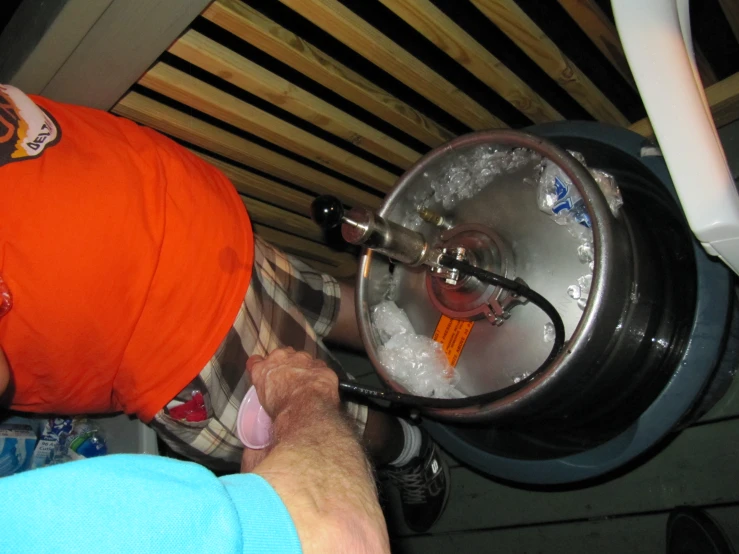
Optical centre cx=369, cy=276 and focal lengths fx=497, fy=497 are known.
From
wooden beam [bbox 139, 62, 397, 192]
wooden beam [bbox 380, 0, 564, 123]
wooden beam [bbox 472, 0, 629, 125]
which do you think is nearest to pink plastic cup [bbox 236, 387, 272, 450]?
wooden beam [bbox 139, 62, 397, 192]

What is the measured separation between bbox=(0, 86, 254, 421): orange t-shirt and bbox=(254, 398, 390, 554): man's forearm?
0.33m

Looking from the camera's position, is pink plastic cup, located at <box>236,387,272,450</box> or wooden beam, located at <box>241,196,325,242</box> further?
wooden beam, located at <box>241,196,325,242</box>

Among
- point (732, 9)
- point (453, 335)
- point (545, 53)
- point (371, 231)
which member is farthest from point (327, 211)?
point (732, 9)

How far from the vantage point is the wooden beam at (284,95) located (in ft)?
3.90

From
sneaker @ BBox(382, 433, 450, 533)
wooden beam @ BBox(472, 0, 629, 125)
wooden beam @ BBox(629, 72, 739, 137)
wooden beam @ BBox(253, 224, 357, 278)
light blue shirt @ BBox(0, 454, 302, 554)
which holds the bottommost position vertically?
sneaker @ BBox(382, 433, 450, 533)

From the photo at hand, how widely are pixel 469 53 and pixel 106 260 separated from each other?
104cm

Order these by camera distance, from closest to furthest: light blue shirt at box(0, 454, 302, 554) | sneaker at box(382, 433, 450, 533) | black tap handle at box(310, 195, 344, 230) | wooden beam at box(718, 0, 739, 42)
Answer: light blue shirt at box(0, 454, 302, 554)
black tap handle at box(310, 195, 344, 230)
wooden beam at box(718, 0, 739, 42)
sneaker at box(382, 433, 450, 533)

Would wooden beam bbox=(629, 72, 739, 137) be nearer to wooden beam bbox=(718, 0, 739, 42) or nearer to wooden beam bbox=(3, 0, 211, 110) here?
wooden beam bbox=(718, 0, 739, 42)

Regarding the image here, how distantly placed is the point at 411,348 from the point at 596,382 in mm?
343

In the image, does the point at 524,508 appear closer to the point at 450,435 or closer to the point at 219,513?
the point at 450,435

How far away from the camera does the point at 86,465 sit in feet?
1.21

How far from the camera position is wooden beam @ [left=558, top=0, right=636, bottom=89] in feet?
4.23

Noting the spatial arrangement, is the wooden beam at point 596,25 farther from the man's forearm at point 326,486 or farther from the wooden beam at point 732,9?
the man's forearm at point 326,486

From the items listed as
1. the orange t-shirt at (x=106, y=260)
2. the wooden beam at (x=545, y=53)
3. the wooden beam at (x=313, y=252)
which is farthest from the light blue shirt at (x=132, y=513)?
the wooden beam at (x=313, y=252)
